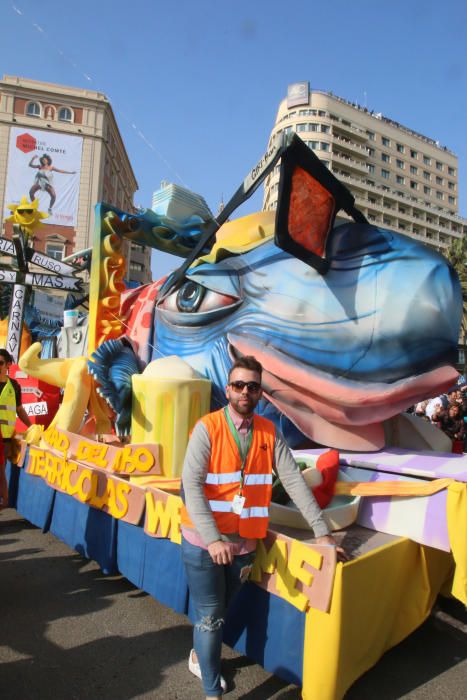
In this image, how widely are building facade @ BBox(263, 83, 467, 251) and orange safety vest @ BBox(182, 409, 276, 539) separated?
41.0m

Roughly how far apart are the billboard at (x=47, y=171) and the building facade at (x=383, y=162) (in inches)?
628

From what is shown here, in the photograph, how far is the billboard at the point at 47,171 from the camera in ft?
106

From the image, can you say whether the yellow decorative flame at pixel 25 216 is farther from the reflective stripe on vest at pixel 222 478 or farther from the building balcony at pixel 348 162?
the building balcony at pixel 348 162

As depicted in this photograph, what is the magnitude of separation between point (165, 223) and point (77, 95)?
3414 centimetres

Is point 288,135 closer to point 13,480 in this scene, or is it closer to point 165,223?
point 165,223

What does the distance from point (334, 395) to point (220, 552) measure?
1.55 meters

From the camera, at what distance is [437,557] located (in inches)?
109

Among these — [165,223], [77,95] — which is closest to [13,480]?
[165,223]

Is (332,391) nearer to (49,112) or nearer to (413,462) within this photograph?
(413,462)

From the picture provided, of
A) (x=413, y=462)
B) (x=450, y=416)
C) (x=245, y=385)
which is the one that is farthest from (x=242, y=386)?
(x=450, y=416)

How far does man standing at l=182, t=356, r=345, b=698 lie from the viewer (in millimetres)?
1934

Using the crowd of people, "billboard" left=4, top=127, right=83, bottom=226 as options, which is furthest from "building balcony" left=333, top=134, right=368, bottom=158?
the crowd of people

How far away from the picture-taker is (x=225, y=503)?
1.99 m

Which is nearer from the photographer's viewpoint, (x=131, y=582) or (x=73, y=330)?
(x=131, y=582)
